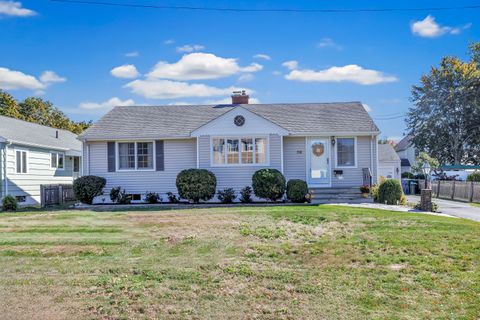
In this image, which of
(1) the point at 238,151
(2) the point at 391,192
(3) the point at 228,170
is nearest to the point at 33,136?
(3) the point at 228,170

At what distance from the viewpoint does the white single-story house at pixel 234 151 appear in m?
18.6

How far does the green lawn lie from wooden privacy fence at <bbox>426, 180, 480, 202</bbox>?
36.4ft

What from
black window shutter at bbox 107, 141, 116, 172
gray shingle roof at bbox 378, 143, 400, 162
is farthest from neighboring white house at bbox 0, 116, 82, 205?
gray shingle roof at bbox 378, 143, 400, 162

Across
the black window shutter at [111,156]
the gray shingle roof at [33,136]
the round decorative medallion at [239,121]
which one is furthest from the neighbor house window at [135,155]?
the gray shingle roof at [33,136]

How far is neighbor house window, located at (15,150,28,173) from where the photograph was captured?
20.1 meters

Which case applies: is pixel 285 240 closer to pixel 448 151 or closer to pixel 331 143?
pixel 331 143

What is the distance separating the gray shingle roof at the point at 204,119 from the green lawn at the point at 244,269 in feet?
25.5

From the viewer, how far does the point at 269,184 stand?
17.1 m

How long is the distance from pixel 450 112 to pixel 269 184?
31385 mm

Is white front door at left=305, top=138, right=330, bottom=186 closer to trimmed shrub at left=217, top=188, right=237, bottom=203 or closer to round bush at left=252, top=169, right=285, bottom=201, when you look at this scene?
round bush at left=252, top=169, right=285, bottom=201

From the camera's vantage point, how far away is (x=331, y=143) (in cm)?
1916

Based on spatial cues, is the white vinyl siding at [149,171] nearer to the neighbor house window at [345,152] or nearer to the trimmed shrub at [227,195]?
the trimmed shrub at [227,195]

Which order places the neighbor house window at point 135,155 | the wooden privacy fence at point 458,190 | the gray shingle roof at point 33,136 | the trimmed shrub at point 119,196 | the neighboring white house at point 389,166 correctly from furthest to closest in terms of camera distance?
1. the neighboring white house at point 389,166
2. the wooden privacy fence at point 458,190
3. the gray shingle roof at point 33,136
4. the neighbor house window at point 135,155
5. the trimmed shrub at point 119,196

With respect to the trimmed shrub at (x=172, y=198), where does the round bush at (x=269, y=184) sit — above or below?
above
